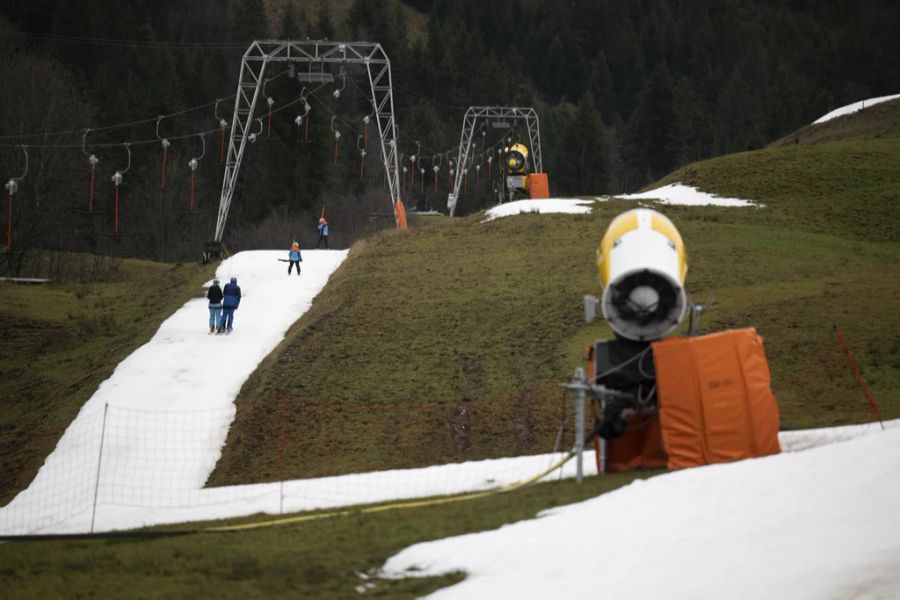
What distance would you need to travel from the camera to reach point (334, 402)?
29.9 m

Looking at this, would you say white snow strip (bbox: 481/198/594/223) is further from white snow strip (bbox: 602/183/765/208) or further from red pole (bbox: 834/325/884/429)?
red pole (bbox: 834/325/884/429)

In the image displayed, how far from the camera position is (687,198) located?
5394cm

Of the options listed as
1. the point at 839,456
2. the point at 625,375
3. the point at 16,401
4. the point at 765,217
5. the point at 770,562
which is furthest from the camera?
the point at 765,217

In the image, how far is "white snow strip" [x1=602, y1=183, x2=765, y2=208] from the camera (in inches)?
2064

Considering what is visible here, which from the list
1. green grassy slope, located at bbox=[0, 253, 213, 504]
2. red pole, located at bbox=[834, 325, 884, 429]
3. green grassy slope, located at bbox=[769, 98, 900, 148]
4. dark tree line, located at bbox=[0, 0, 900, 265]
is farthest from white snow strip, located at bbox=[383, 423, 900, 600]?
dark tree line, located at bbox=[0, 0, 900, 265]

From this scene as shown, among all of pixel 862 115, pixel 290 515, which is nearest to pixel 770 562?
pixel 290 515

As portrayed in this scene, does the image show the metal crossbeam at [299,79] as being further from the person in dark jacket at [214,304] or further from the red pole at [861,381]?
the red pole at [861,381]

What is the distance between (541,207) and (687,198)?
21.9 feet

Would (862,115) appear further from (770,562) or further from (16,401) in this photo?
(770,562)

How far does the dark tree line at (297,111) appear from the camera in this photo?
90125 mm

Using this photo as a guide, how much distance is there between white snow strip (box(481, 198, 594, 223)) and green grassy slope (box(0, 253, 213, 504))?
12.1 m

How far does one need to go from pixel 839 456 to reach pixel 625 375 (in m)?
4.17

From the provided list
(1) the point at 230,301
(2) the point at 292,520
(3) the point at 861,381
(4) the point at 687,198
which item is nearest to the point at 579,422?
(2) the point at 292,520

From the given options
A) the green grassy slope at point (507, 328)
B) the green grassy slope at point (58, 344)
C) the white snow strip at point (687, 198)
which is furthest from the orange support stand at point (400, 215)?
the white snow strip at point (687, 198)
